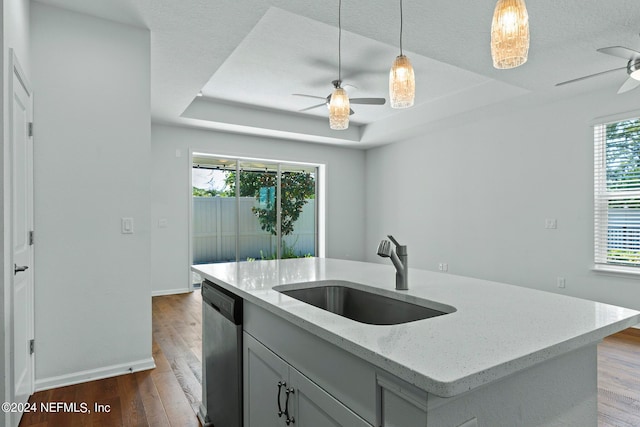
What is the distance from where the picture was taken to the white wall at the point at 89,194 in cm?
249

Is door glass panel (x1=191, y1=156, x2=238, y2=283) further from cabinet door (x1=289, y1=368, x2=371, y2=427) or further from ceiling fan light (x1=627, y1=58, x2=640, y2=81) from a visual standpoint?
ceiling fan light (x1=627, y1=58, x2=640, y2=81)

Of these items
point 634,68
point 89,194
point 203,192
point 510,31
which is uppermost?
point 634,68

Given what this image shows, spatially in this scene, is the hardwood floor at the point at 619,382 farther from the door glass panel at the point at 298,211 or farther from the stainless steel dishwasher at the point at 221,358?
the door glass panel at the point at 298,211

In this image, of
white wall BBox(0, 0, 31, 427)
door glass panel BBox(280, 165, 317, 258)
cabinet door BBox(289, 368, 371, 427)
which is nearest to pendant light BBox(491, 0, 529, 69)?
cabinet door BBox(289, 368, 371, 427)

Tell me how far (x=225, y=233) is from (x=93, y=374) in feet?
12.0

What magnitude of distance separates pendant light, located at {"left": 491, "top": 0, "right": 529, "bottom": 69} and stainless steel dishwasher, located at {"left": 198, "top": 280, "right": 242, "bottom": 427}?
60.3 inches

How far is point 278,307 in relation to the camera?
1.19 m

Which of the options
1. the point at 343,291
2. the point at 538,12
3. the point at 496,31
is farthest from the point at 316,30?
the point at 343,291

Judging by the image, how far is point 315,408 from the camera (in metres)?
1.06

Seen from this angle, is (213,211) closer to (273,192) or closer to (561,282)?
(273,192)

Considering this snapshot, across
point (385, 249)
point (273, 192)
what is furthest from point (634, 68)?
point (273, 192)

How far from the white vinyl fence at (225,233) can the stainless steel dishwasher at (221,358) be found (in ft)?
13.4

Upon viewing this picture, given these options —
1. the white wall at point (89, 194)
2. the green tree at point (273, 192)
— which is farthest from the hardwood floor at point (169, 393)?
the green tree at point (273, 192)

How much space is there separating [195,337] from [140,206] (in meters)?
1.44
